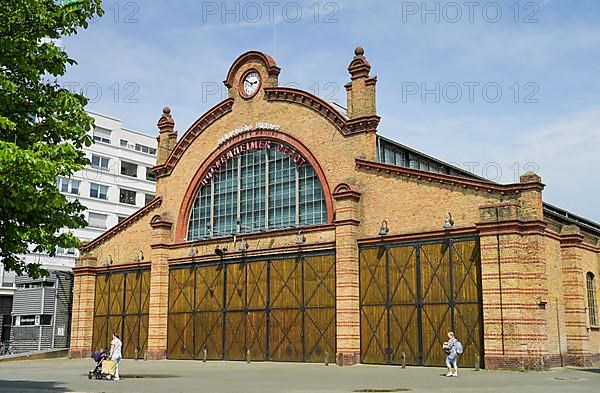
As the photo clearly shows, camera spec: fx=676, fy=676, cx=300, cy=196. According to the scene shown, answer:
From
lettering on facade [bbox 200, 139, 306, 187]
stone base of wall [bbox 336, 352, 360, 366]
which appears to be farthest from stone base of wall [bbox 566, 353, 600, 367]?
lettering on facade [bbox 200, 139, 306, 187]

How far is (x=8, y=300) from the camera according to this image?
5941 centimetres

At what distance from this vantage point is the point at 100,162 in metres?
67.6

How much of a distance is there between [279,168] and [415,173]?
7982mm

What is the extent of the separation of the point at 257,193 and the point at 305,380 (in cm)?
1436

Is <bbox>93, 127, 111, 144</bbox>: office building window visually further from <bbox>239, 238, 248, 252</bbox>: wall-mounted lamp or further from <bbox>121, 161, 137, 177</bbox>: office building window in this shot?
<bbox>239, 238, 248, 252</bbox>: wall-mounted lamp

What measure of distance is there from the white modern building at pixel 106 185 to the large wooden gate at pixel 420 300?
3864 centimetres

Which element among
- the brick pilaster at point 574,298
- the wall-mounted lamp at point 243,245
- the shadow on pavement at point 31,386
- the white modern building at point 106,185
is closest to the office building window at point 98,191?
the white modern building at point 106,185

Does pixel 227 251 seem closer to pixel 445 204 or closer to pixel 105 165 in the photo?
pixel 445 204

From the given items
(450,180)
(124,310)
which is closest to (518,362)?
(450,180)

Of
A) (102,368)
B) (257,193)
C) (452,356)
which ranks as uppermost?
(257,193)

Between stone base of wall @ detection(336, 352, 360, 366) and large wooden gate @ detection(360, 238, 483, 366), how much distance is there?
1.01 ft

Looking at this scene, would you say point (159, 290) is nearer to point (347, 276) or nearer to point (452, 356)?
point (347, 276)

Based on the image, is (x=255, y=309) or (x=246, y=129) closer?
(x=255, y=309)

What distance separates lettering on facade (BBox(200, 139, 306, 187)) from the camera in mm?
33406
